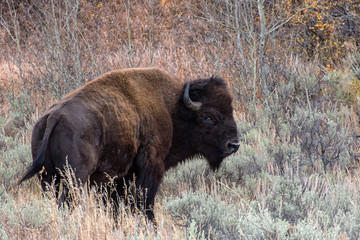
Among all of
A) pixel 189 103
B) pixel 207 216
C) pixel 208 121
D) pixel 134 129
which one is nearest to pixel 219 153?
pixel 208 121

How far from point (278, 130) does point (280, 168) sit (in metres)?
1.35

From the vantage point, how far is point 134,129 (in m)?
4.94

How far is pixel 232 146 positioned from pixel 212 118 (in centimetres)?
41

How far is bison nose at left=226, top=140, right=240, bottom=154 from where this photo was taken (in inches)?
216

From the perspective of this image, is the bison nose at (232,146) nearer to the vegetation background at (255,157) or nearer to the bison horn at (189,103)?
the vegetation background at (255,157)

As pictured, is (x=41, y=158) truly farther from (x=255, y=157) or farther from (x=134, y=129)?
(x=255, y=157)

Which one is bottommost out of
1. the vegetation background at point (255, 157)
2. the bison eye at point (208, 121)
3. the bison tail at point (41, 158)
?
the vegetation background at point (255, 157)

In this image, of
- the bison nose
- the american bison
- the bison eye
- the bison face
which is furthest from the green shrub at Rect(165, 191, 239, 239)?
Answer: the bison eye

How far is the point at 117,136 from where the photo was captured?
4.73 metres

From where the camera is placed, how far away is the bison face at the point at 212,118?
5.54m

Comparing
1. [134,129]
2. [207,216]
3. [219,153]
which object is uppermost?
[134,129]

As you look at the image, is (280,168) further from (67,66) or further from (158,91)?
(67,66)

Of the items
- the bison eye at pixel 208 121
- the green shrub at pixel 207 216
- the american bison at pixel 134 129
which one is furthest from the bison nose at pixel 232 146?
the green shrub at pixel 207 216

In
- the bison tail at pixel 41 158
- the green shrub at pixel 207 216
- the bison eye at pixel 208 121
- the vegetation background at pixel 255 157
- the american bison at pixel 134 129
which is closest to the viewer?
the vegetation background at pixel 255 157
